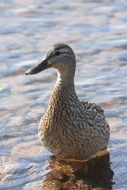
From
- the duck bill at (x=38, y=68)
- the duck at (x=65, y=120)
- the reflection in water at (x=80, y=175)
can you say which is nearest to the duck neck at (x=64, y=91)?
the duck at (x=65, y=120)

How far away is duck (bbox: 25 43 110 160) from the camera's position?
303 inches

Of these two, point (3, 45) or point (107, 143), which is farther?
point (3, 45)

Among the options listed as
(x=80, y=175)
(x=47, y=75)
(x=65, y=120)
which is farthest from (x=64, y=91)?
(x=47, y=75)

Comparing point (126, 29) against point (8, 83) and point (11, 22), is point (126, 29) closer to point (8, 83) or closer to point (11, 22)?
point (11, 22)

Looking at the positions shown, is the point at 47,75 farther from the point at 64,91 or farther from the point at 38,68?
the point at 38,68

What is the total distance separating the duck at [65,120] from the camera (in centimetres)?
769

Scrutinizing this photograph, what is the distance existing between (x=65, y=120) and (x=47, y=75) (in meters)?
3.02

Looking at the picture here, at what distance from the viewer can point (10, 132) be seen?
8.92 metres

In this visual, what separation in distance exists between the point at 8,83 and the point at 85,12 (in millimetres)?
3592

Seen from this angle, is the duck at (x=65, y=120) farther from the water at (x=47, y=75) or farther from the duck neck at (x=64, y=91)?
the water at (x=47, y=75)

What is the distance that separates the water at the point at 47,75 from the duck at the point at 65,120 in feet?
1.31

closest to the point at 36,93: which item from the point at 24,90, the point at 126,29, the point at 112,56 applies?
the point at 24,90

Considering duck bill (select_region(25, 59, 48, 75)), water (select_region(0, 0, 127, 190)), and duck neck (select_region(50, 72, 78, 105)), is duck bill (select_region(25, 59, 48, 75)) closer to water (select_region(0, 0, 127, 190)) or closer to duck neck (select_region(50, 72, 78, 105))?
duck neck (select_region(50, 72, 78, 105))

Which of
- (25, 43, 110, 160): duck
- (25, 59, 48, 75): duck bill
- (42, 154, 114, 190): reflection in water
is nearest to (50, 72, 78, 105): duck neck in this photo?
(25, 43, 110, 160): duck
